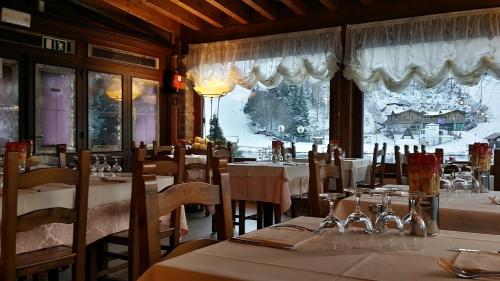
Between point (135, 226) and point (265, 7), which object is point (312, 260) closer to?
point (135, 226)

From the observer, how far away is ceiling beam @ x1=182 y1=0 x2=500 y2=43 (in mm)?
6780

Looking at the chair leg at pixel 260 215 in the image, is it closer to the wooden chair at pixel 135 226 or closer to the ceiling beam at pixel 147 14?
the wooden chair at pixel 135 226

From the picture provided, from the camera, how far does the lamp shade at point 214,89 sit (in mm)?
8289

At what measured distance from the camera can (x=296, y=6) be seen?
25.1 ft

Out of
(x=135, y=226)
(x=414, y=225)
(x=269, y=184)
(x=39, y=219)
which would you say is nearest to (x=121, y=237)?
(x=135, y=226)

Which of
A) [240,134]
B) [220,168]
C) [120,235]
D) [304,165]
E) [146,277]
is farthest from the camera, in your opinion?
[240,134]

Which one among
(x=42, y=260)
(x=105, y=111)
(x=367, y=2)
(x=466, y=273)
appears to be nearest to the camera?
(x=466, y=273)

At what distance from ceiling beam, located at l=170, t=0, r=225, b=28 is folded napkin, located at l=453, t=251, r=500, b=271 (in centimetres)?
711

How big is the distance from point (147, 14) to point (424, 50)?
4422mm

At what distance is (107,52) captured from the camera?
24.9 ft

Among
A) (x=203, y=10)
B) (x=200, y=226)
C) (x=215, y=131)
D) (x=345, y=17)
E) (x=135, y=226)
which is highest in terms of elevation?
(x=203, y=10)

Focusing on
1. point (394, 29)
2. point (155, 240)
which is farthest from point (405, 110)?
point (155, 240)

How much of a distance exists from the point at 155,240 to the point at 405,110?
6451 mm

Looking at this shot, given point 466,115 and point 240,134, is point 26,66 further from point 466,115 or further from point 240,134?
point 466,115
